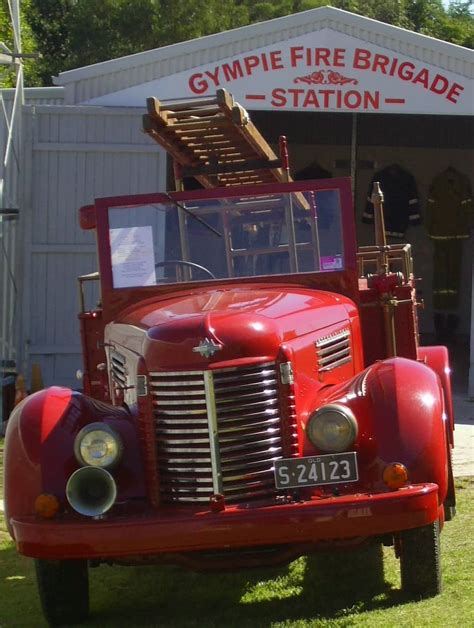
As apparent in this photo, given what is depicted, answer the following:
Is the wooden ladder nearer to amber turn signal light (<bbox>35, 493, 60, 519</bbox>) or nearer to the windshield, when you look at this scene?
the windshield

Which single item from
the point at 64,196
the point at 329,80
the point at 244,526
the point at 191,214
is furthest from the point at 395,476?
the point at 64,196

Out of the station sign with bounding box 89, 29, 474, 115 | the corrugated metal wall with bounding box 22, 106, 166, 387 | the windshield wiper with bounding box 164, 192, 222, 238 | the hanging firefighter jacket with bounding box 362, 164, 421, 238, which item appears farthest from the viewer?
the hanging firefighter jacket with bounding box 362, 164, 421, 238

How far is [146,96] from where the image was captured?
1274 cm

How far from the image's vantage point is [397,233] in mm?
18062

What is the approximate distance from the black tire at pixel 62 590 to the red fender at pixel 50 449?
1.09ft

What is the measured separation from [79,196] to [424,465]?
331 inches

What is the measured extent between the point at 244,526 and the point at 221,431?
44 centimetres

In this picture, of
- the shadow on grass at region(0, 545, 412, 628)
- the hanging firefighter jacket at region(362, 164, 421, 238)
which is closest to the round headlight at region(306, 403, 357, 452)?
the shadow on grass at region(0, 545, 412, 628)

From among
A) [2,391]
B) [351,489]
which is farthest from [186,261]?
[2,391]

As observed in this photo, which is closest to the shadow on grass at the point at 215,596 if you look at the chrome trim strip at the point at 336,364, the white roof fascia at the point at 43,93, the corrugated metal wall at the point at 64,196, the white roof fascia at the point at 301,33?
the chrome trim strip at the point at 336,364

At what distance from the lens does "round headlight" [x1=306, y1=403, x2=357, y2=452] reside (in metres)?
5.36

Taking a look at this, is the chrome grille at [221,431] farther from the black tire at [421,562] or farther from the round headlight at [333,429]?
the black tire at [421,562]

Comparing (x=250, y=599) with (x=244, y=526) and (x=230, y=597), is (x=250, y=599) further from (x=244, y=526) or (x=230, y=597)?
(x=244, y=526)

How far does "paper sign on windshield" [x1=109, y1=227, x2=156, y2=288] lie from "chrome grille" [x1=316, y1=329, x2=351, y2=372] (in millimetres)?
1197
